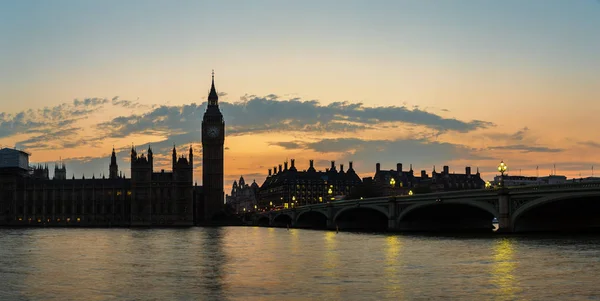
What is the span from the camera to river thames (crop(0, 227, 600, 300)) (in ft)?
118

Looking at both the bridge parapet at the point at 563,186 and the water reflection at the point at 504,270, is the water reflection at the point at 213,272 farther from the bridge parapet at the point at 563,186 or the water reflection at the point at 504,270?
the bridge parapet at the point at 563,186

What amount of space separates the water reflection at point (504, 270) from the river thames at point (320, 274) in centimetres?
5

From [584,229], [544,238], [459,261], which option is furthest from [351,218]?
[459,261]

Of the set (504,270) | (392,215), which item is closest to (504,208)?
(392,215)

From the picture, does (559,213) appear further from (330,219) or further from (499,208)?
(330,219)

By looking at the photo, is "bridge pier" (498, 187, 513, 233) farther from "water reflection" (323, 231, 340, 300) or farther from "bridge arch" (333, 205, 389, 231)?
"bridge arch" (333, 205, 389, 231)

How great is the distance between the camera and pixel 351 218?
147000 millimetres

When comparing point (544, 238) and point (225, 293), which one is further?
point (544, 238)

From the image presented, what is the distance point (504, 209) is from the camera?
79375 millimetres

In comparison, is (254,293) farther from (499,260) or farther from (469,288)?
(499,260)

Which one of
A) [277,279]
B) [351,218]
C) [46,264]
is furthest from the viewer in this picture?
[351,218]

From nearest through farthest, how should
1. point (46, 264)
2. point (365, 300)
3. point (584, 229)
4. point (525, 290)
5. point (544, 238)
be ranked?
1. point (365, 300)
2. point (525, 290)
3. point (46, 264)
4. point (544, 238)
5. point (584, 229)

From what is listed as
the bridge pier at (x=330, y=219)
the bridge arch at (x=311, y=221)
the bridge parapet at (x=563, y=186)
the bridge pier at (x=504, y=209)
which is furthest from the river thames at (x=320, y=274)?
the bridge arch at (x=311, y=221)

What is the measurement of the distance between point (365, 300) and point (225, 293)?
7.47 metres
